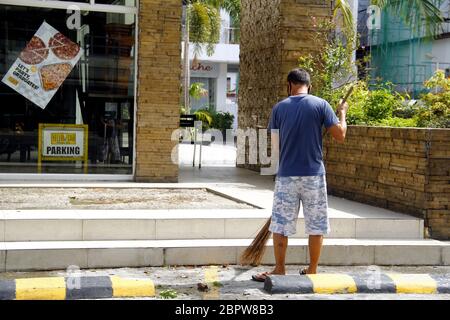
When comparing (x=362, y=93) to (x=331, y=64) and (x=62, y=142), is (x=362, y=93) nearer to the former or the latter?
(x=331, y=64)

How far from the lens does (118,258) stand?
→ 767 centimetres

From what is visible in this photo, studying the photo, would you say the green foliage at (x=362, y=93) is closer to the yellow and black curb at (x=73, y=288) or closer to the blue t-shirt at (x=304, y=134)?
the blue t-shirt at (x=304, y=134)

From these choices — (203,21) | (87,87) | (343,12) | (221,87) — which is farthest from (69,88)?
(221,87)

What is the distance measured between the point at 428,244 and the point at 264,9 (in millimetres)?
7684

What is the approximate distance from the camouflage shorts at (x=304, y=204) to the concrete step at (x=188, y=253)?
1.23 m

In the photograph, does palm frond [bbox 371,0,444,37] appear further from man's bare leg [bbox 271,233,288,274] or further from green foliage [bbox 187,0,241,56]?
man's bare leg [bbox 271,233,288,274]

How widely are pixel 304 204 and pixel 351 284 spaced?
2.79ft

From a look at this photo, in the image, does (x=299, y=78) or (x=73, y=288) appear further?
(x=299, y=78)

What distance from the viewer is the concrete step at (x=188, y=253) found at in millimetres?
7434

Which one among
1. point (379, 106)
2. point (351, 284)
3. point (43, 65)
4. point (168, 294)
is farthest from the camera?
point (43, 65)

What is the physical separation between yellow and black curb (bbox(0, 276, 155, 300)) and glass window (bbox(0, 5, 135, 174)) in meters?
5.82

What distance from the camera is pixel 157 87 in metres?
12.2
